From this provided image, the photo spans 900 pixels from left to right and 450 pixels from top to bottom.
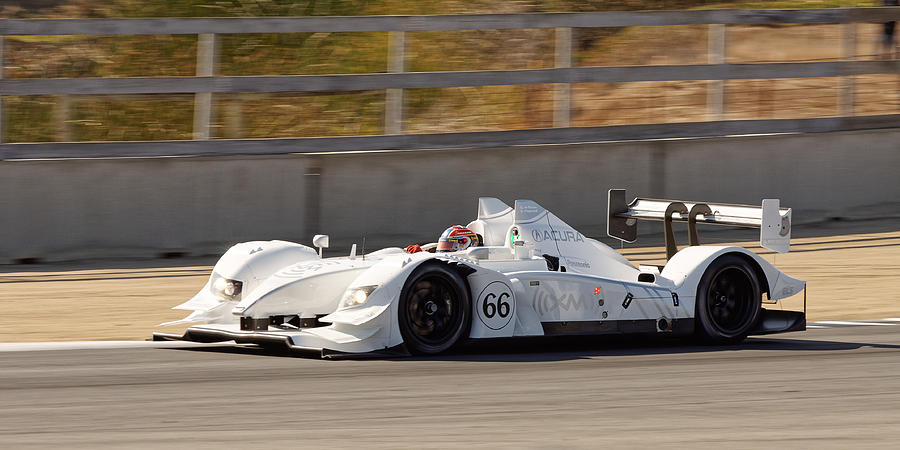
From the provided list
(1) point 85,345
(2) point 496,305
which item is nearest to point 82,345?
(1) point 85,345

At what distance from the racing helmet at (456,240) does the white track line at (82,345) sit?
1.67m

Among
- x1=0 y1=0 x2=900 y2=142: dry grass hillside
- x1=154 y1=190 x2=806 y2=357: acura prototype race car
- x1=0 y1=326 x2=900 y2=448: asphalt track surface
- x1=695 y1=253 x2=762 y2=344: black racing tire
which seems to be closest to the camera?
x1=0 y1=326 x2=900 y2=448: asphalt track surface

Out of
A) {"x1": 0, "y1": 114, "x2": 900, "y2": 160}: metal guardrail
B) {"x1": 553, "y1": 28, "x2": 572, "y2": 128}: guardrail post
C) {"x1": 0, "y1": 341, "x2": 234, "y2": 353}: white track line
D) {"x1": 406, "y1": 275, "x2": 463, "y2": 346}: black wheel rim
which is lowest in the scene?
{"x1": 0, "y1": 341, "x2": 234, "y2": 353}: white track line

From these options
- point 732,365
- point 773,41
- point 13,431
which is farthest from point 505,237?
point 773,41

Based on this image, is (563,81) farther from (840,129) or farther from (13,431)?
(13,431)

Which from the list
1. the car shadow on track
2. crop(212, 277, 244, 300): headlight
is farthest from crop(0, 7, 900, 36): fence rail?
the car shadow on track

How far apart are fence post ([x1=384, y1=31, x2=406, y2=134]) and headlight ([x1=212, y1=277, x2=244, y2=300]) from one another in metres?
6.27

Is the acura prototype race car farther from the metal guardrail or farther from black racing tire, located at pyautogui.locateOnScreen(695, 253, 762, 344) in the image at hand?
the metal guardrail

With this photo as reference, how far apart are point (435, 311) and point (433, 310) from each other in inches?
0.6

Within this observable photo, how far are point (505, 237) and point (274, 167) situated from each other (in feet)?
17.4

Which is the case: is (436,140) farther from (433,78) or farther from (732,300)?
(732,300)

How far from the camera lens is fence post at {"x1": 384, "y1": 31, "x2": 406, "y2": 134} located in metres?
14.5

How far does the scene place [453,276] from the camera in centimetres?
762

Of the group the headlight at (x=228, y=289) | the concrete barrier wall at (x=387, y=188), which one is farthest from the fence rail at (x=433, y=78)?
the headlight at (x=228, y=289)
